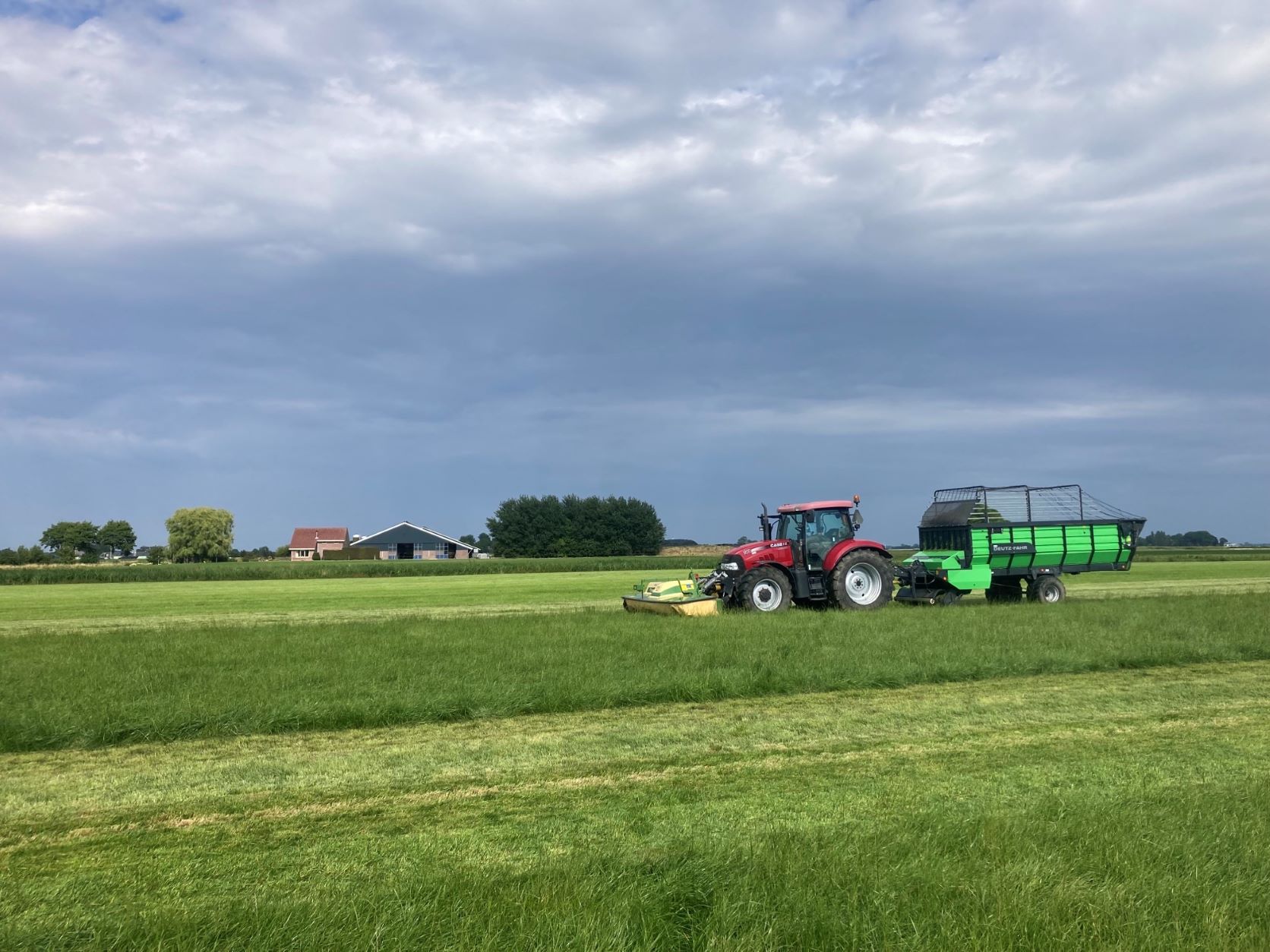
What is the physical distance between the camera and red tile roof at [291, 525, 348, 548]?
11638cm

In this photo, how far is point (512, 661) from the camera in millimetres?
11875

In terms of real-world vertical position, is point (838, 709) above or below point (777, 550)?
below

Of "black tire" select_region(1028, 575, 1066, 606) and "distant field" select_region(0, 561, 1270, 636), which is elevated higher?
"black tire" select_region(1028, 575, 1066, 606)

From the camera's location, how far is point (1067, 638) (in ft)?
44.3

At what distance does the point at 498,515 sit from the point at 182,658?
9330 cm

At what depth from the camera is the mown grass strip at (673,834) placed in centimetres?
365

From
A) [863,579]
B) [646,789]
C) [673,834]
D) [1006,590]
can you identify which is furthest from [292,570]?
[673,834]

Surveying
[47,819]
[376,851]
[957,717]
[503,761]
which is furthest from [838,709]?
[47,819]

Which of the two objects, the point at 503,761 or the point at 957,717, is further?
the point at 957,717

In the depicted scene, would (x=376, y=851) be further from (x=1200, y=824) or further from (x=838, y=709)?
(x=838, y=709)

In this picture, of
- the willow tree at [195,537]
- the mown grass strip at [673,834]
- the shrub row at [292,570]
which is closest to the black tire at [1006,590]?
the mown grass strip at [673,834]

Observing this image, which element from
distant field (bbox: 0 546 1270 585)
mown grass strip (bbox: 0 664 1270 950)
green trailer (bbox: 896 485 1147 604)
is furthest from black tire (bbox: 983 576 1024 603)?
distant field (bbox: 0 546 1270 585)

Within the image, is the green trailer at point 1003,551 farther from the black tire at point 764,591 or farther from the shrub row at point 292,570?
the shrub row at point 292,570

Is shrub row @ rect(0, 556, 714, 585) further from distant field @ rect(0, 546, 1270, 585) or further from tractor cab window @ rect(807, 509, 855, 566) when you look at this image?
tractor cab window @ rect(807, 509, 855, 566)
